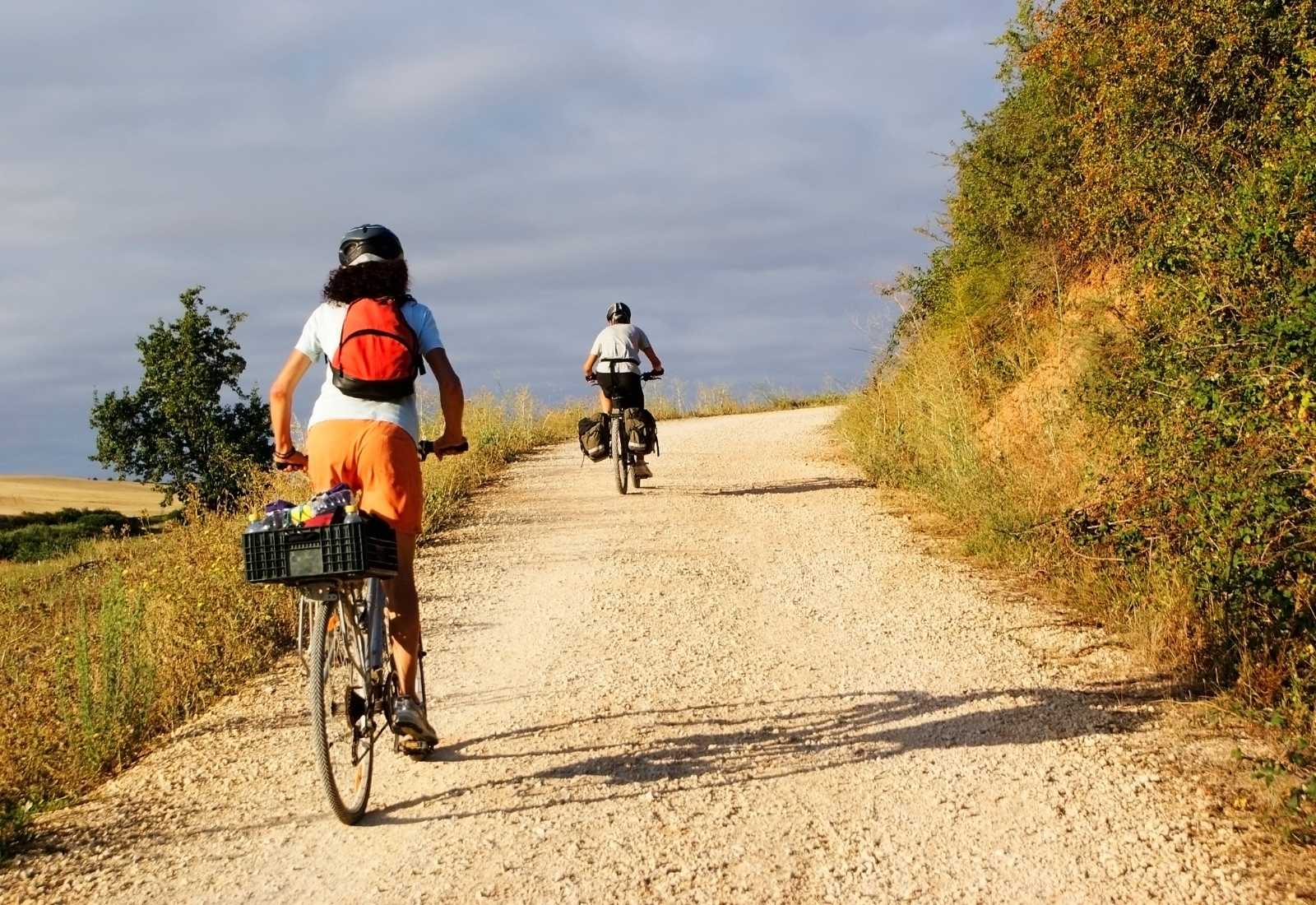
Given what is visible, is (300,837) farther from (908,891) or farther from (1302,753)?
(1302,753)

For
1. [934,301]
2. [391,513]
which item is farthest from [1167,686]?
[934,301]

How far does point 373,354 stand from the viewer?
504 centimetres

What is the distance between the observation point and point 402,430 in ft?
16.7

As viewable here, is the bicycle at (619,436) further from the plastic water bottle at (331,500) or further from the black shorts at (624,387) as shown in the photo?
the plastic water bottle at (331,500)

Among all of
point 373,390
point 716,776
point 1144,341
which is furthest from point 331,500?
point 1144,341

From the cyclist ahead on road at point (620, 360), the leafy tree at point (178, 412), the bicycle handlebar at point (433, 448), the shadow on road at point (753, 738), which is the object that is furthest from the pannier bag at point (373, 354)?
the leafy tree at point (178, 412)

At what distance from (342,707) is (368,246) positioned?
6.22ft

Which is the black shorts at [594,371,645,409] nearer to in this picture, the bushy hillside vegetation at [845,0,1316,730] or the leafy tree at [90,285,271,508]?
the bushy hillside vegetation at [845,0,1316,730]

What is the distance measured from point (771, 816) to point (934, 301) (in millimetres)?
15983

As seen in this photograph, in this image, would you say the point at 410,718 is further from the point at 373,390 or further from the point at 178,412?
the point at 178,412

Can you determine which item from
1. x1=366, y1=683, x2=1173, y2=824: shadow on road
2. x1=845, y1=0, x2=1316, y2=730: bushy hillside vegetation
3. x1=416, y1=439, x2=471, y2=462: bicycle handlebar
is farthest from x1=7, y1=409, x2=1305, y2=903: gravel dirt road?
x1=416, y1=439, x2=471, y2=462: bicycle handlebar

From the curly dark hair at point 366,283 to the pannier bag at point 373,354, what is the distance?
0.26 ft

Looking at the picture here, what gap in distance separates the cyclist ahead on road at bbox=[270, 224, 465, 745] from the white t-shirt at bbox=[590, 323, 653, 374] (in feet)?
29.8

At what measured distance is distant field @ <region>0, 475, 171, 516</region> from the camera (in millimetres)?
59344
